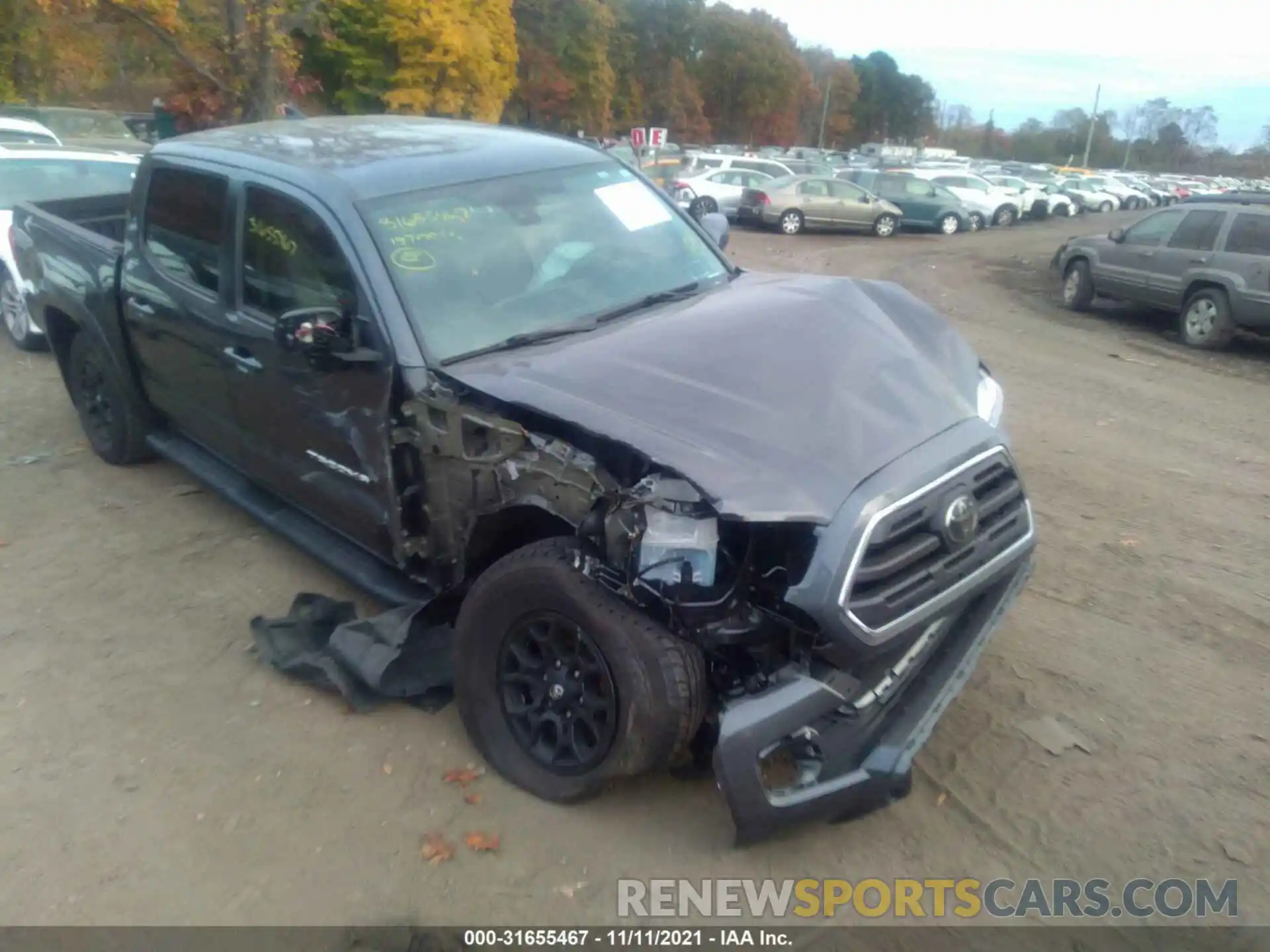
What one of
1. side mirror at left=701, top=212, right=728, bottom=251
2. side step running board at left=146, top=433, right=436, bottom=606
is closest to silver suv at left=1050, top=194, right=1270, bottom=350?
side mirror at left=701, top=212, right=728, bottom=251

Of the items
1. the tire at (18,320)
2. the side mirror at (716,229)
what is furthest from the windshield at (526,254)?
the tire at (18,320)

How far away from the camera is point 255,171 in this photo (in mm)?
4516

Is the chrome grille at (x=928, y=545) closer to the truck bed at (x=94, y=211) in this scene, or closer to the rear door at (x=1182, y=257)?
the truck bed at (x=94, y=211)

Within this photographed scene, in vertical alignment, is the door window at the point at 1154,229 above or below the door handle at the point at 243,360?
above

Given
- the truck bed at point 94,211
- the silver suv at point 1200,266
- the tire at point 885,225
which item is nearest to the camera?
the truck bed at point 94,211

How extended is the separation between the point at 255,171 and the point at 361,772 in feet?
8.27

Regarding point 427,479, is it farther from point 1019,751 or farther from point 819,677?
point 1019,751

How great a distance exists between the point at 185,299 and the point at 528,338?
1976 mm

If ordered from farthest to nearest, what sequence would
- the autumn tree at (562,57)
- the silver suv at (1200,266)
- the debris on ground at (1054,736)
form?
the autumn tree at (562,57)
the silver suv at (1200,266)
the debris on ground at (1054,736)

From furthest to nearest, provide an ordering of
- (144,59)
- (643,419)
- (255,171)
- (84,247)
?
(144,59) → (84,247) → (255,171) → (643,419)

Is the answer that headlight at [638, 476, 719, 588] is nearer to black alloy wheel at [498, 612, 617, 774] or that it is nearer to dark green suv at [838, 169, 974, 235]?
black alloy wheel at [498, 612, 617, 774]

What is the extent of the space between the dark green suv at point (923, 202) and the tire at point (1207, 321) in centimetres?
1448

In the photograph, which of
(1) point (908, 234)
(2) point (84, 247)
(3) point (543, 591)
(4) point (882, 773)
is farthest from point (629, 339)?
(1) point (908, 234)

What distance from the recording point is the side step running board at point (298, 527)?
4289 mm
